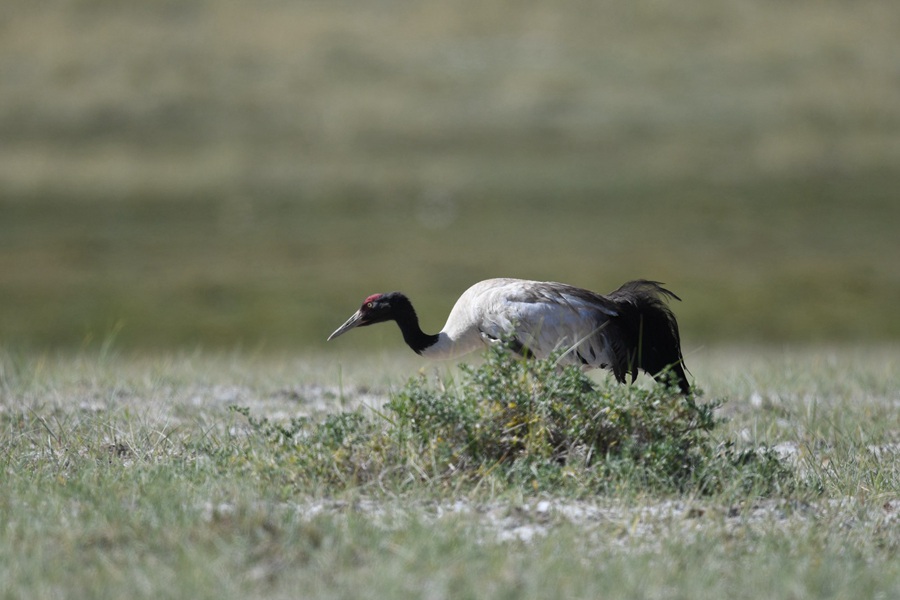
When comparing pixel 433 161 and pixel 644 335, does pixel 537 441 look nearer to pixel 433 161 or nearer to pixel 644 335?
pixel 644 335

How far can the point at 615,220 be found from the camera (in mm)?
46688

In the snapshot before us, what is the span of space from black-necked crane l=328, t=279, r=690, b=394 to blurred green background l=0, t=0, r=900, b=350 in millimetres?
19390

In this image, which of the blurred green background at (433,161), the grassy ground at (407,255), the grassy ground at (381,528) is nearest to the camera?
the grassy ground at (381,528)

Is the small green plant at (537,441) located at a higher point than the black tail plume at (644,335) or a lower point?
lower

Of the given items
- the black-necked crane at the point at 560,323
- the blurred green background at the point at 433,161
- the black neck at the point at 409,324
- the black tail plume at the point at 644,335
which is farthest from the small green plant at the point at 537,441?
the blurred green background at the point at 433,161

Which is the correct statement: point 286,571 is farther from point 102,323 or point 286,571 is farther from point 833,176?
point 833,176

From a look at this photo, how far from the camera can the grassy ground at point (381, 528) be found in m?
4.78

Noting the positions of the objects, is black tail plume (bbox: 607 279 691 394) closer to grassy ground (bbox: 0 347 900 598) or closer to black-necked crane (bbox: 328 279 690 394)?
black-necked crane (bbox: 328 279 690 394)

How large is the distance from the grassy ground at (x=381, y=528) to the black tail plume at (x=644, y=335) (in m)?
0.79

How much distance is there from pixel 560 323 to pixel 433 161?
4580 centimetres

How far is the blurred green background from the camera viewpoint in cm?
3597

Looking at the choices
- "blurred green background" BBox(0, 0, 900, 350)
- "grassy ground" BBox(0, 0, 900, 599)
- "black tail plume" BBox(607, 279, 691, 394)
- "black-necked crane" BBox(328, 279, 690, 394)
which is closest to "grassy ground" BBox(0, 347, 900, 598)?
"grassy ground" BBox(0, 0, 900, 599)

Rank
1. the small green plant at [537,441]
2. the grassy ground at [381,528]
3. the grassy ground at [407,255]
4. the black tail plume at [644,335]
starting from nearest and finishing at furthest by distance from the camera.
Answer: the grassy ground at [381,528] < the grassy ground at [407,255] < the small green plant at [537,441] < the black tail plume at [644,335]

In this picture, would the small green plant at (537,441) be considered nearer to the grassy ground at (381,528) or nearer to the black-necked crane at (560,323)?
the grassy ground at (381,528)
